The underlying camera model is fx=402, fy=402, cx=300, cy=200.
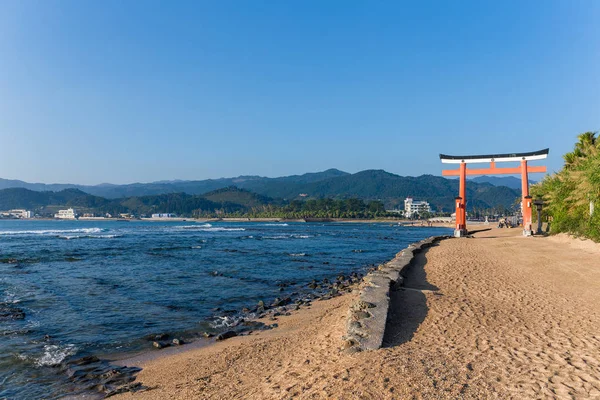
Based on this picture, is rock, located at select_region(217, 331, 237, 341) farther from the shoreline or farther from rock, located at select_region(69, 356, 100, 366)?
rock, located at select_region(69, 356, 100, 366)

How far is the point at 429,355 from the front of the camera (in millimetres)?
5449

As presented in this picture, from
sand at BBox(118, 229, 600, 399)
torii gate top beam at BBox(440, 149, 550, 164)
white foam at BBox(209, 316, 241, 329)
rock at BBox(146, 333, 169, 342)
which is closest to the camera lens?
sand at BBox(118, 229, 600, 399)

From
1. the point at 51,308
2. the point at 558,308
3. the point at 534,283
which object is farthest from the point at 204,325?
the point at 534,283

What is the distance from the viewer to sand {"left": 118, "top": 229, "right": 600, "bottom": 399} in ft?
14.7

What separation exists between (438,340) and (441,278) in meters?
6.42

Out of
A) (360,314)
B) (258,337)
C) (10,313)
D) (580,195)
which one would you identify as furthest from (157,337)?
(580,195)

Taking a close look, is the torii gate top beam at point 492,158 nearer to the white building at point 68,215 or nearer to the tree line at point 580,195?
the tree line at point 580,195

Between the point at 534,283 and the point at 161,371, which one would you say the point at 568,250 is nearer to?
the point at 534,283

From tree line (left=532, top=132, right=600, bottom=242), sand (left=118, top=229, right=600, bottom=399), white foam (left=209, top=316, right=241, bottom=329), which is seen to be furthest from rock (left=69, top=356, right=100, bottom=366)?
tree line (left=532, top=132, right=600, bottom=242)

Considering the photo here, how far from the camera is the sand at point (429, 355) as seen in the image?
4469mm

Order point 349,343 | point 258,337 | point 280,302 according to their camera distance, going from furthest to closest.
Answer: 1. point 280,302
2. point 258,337
3. point 349,343

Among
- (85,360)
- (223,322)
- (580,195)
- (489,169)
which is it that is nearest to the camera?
(85,360)

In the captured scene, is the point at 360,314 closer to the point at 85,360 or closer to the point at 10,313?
the point at 85,360

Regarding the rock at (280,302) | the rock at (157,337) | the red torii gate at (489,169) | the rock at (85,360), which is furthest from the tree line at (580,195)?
the rock at (85,360)
